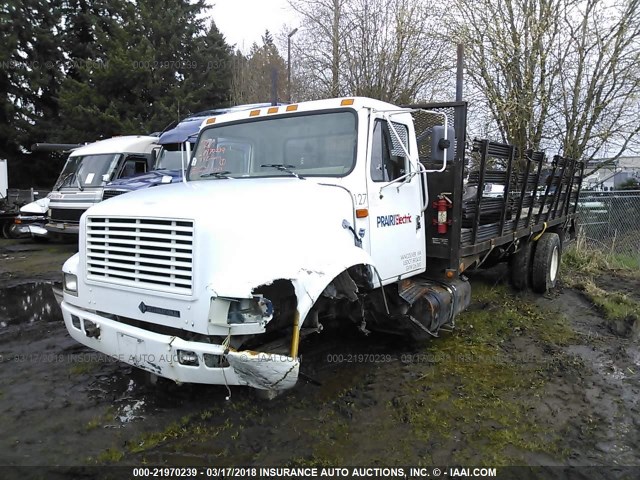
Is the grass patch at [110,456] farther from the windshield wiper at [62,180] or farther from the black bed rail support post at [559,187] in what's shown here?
the windshield wiper at [62,180]

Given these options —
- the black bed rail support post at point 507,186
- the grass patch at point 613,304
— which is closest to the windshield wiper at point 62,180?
the black bed rail support post at point 507,186

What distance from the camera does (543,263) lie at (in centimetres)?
738

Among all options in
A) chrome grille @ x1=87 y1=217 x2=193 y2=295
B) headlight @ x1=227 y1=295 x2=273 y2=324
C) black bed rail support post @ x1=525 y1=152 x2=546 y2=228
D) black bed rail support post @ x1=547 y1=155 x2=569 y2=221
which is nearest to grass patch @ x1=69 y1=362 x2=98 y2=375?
chrome grille @ x1=87 y1=217 x2=193 y2=295

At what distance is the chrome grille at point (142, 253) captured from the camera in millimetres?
3102

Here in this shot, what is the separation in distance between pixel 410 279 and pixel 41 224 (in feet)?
40.9

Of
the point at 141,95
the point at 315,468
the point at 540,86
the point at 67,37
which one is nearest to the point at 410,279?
the point at 315,468

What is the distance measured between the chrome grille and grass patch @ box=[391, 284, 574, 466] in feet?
6.66

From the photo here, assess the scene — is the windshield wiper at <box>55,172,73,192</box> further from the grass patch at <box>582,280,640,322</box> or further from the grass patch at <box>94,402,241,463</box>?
the grass patch at <box>582,280,640,322</box>

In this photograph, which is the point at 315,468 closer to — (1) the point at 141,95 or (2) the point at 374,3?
(2) the point at 374,3

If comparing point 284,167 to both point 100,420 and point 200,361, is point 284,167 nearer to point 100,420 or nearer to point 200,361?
point 200,361

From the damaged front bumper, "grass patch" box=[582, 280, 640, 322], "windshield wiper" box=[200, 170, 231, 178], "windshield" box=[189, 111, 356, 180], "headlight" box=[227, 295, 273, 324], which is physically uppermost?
"windshield" box=[189, 111, 356, 180]

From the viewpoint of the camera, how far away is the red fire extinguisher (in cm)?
498

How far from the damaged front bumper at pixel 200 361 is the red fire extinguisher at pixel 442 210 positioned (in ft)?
8.48

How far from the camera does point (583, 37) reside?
1173cm
